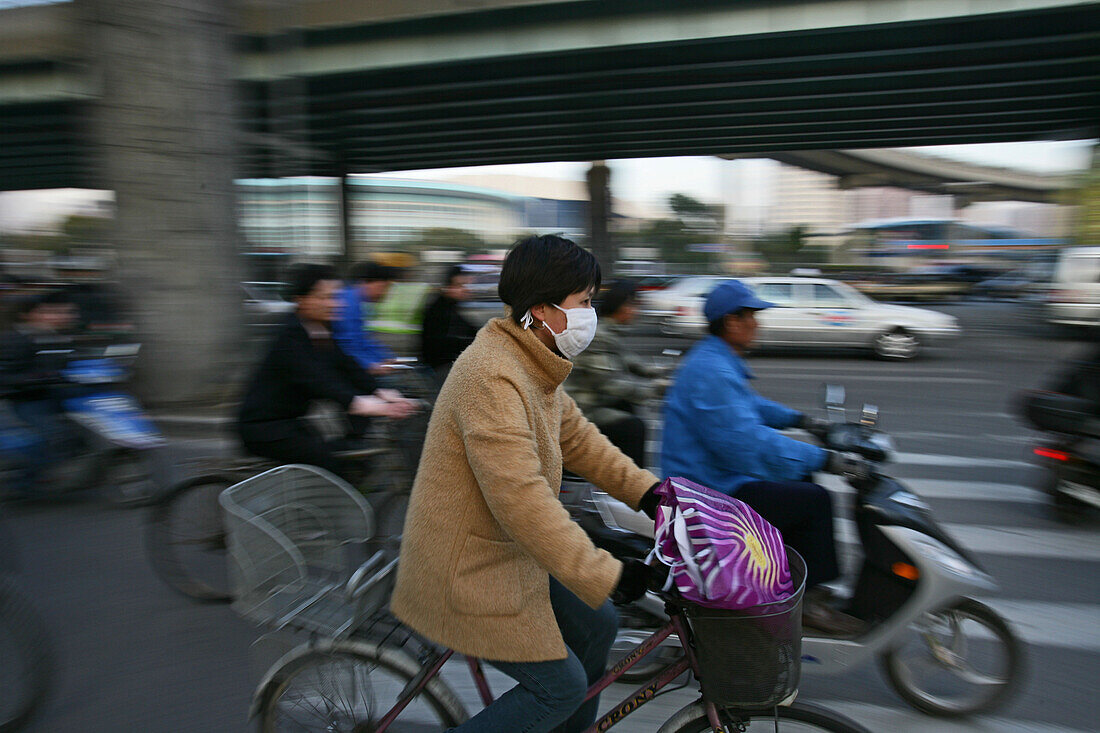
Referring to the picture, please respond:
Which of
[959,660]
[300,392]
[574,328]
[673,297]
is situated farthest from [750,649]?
[673,297]

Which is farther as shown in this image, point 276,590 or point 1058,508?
point 1058,508

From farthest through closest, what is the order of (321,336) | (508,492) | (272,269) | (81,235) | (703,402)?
(81,235) → (272,269) → (321,336) → (703,402) → (508,492)

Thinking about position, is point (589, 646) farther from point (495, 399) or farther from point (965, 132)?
point (965, 132)

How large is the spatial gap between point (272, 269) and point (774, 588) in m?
17.3

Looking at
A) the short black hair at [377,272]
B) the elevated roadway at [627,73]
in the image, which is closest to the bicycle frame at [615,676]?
the short black hair at [377,272]

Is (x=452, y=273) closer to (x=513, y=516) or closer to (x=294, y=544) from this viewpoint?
(x=294, y=544)

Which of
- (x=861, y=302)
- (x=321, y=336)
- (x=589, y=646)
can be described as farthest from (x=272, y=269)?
(x=589, y=646)

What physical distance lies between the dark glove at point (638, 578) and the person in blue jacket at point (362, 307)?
15.3 ft

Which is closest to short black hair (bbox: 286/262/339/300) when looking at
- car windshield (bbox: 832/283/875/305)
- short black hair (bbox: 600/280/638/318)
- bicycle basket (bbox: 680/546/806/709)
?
short black hair (bbox: 600/280/638/318)

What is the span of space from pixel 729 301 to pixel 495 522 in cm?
166

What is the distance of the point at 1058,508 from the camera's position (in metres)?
5.51

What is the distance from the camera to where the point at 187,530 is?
4.33 meters

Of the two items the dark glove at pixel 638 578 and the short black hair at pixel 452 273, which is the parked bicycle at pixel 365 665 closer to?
the dark glove at pixel 638 578

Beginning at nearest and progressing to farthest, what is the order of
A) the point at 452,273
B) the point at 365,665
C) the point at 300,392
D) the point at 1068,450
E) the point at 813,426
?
the point at 365,665 → the point at 813,426 → the point at 300,392 → the point at 1068,450 → the point at 452,273
